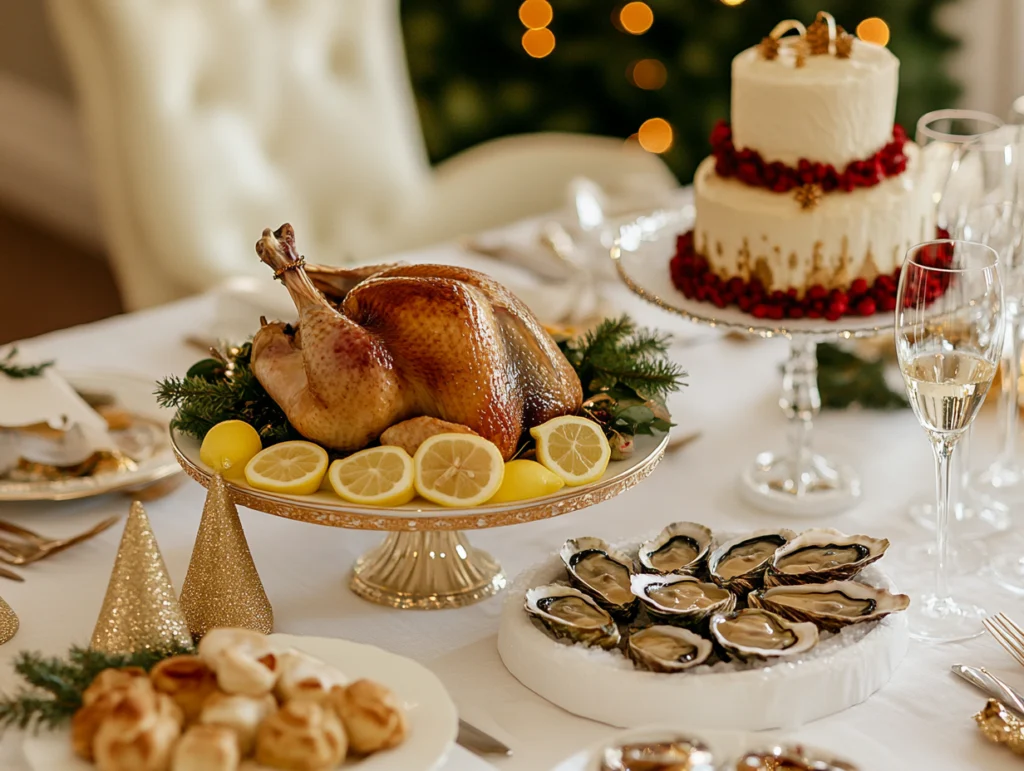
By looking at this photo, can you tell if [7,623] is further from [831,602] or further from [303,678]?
[831,602]

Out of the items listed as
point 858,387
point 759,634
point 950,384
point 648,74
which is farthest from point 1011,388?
point 648,74

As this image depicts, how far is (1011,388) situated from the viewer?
1617 millimetres

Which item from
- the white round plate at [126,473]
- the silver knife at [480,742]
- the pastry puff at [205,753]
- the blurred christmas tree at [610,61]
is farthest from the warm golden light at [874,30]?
the pastry puff at [205,753]

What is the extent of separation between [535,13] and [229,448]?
3.33 m

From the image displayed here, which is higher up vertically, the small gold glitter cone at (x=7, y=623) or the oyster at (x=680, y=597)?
the oyster at (x=680, y=597)

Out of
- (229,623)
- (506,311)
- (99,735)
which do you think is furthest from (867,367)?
(99,735)

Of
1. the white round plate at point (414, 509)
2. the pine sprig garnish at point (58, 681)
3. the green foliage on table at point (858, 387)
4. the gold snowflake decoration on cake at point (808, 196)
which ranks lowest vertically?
the green foliage on table at point (858, 387)

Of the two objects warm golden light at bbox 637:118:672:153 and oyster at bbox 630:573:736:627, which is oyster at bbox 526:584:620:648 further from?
warm golden light at bbox 637:118:672:153

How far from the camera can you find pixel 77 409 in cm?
156

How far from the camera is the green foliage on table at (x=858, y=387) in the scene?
1.77 meters

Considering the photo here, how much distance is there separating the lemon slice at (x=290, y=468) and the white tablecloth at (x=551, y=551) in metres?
0.18

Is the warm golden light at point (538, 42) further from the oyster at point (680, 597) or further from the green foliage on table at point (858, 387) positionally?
the oyster at point (680, 597)

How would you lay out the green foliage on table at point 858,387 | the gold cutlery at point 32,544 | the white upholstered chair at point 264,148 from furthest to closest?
the white upholstered chair at point 264,148
the green foliage on table at point 858,387
the gold cutlery at point 32,544

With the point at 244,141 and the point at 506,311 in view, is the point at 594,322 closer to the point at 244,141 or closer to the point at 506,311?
the point at 506,311
